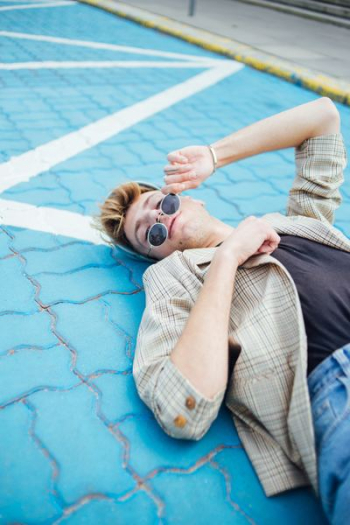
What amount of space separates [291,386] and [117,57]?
6376 millimetres

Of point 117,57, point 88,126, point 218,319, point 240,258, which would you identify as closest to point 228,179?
point 88,126

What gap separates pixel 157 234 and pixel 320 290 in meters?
0.83

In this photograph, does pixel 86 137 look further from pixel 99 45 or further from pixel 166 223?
pixel 99 45

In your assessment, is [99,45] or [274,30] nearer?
[99,45]

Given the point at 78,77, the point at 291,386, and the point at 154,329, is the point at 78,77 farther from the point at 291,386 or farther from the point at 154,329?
the point at 291,386

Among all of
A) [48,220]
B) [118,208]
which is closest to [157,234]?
[118,208]

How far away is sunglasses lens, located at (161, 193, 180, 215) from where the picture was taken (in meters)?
2.33

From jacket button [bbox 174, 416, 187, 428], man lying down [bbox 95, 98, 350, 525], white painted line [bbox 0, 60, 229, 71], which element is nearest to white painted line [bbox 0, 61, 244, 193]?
white painted line [bbox 0, 60, 229, 71]

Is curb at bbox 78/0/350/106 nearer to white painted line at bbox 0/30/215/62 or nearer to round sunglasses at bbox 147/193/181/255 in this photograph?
white painted line at bbox 0/30/215/62

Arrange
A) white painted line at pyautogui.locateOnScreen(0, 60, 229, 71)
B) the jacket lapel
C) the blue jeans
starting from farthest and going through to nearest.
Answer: white painted line at pyautogui.locateOnScreen(0, 60, 229, 71), the jacket lapel, the blue jeans

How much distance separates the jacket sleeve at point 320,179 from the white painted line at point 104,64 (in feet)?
14.7

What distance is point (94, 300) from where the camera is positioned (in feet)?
8.21

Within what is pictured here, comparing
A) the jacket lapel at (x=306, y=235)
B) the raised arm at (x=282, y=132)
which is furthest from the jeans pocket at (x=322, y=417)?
the raised arm at (x=282, y=132)

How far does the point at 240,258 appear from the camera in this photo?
1.92 metres
